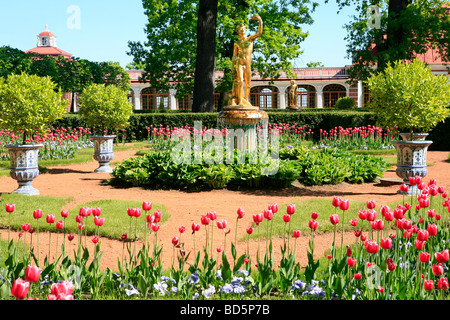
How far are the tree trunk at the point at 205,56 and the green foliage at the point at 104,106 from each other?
7441mm

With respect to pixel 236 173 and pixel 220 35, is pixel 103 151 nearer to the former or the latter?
pixel 236 173

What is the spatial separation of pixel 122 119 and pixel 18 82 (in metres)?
3.53

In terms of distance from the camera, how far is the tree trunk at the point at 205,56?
58.7 feet

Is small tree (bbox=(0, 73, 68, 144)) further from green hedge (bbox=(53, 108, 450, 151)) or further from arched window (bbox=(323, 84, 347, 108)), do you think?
arched window (bbox=(323, 84, 347, 108))

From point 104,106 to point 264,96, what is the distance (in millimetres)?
32173

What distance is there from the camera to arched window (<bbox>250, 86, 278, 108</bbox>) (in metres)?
42.0

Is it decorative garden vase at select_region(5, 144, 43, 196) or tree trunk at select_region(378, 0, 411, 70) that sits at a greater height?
tree trunk at select_region(378, 0, 411, 70)

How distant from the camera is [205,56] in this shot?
1830cm

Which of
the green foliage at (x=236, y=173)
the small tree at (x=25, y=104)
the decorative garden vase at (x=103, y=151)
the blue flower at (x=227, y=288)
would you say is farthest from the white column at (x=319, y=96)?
the blue flower at (x=227, y=288)

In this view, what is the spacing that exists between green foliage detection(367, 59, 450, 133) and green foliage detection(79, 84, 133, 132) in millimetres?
5931

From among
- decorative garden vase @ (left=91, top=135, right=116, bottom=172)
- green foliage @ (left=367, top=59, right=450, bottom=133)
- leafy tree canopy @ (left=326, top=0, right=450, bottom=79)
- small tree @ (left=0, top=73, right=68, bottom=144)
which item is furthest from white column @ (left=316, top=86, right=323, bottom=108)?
small tree @ (left=0, top=73, right=68, bottom=144)

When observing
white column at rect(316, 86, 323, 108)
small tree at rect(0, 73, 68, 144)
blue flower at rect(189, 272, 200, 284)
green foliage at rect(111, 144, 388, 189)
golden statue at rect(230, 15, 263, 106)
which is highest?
white column at rect(316, 86, 323, 108)

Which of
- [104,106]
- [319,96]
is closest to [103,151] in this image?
[104,106]
